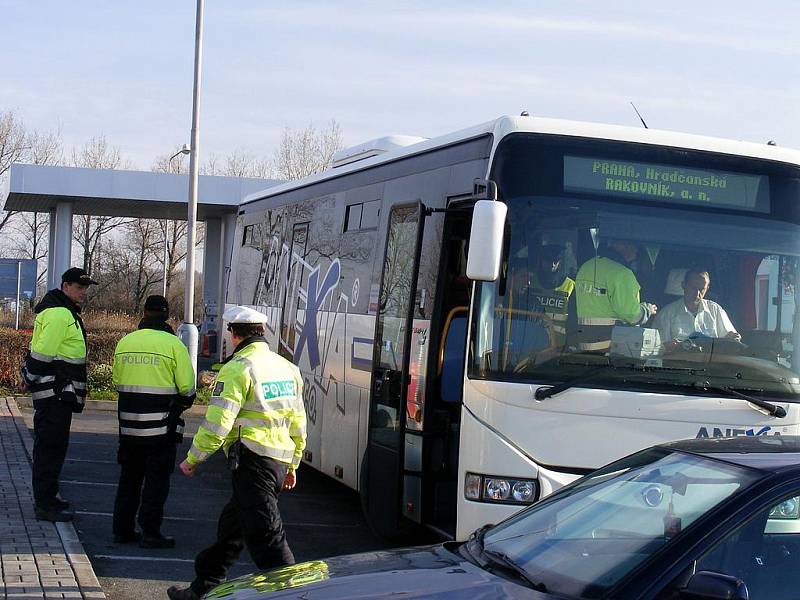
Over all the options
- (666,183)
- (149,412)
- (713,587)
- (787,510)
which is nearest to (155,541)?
(149,412)

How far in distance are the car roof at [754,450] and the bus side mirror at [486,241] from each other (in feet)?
7.42

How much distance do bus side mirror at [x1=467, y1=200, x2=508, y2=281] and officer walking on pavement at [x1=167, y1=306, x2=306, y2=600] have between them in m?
1.34

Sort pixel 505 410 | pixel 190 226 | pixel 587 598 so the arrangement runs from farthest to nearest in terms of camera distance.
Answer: pixel 190 226, pixel 505 410, pixel 587 598

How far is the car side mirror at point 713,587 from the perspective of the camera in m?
3.58

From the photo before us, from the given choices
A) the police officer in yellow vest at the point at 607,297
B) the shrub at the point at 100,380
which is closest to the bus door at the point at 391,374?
the police officer in yellow vest at the point at 607,297

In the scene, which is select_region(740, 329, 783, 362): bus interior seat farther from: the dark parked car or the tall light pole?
the tall light pole

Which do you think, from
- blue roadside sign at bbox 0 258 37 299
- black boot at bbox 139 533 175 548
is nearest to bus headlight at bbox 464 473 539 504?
black boot at bbox 139 533 175 548

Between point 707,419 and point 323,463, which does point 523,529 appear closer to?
point 707,419

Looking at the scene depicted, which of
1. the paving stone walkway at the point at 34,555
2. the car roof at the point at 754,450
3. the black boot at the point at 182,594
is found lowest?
the paving stone walkway at the point at 34,555

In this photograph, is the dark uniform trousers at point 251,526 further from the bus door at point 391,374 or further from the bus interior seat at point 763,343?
the bus interior seat at point 763,343

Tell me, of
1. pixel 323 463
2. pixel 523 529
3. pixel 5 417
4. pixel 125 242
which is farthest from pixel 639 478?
pixel 125 242

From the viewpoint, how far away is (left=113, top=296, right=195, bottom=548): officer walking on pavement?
868cm

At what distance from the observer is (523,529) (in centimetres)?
486

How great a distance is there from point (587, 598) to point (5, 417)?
13.9 meters
